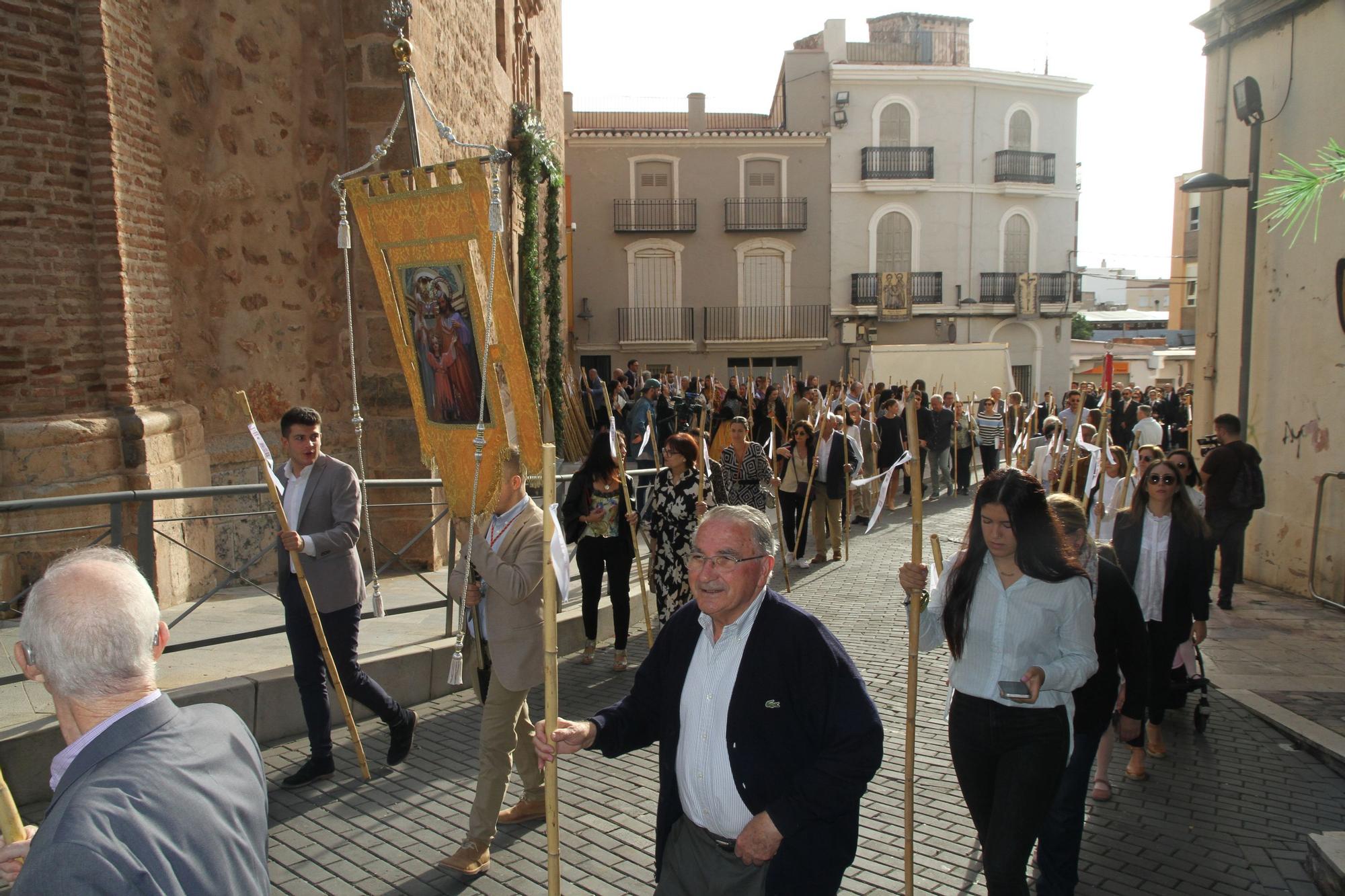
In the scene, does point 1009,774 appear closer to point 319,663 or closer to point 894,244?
point 319,663

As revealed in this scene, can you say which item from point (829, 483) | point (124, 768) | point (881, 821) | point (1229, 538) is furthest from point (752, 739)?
point (829, 483)

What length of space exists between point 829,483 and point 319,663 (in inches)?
289

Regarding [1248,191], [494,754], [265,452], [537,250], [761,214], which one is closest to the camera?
[494,754]

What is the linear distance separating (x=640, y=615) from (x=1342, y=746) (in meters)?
5.13

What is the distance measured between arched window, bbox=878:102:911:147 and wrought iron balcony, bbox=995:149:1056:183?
10.2 feet

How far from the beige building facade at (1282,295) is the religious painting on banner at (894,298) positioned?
22.0 m

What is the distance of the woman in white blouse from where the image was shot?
3.53m

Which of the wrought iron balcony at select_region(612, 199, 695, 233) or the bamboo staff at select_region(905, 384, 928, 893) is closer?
the bamboo staff at select_region(905, 384, 928, 893)

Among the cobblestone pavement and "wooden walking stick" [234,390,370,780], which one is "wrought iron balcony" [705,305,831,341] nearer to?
the cobblestone pavement

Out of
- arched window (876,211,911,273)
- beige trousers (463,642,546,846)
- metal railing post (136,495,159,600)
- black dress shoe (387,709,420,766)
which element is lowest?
black dress shoe (387,709,420,766)

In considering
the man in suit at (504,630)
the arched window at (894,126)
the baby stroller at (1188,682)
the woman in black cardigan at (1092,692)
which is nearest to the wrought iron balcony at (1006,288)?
the arched window at (894,126)

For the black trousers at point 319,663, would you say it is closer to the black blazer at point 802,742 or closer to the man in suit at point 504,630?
the man in suit at point 504,630

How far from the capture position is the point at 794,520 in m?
12.1

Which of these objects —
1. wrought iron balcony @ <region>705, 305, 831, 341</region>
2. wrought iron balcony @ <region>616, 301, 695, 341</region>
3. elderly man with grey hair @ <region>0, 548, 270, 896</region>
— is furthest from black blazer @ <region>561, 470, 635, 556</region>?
wrought iron balcony @ <region>705, 305, 831, 341</region>
